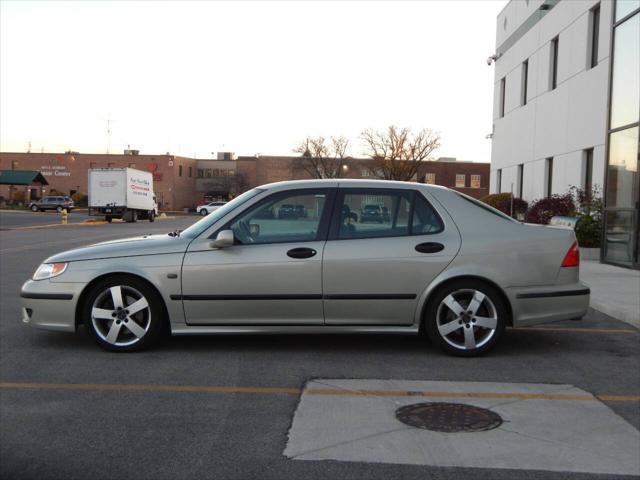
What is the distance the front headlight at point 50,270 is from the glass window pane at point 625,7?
40.9ft

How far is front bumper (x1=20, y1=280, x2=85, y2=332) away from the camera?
6.47 m

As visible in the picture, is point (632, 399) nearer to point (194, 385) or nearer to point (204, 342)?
point (194, 385)

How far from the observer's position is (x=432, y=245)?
6395 mm

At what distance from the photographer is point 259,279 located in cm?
632

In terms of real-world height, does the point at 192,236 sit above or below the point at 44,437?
above

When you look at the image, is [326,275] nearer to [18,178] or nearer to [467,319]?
[467,319]

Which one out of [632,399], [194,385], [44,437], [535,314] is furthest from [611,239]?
[44,437]

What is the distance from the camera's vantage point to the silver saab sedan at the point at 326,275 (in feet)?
20.8

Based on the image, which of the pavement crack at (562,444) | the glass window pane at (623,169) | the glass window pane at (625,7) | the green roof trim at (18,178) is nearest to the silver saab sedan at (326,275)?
the pavement crack at (562,444)

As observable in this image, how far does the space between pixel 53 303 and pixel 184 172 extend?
271ft

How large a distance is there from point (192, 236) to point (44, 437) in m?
2.61

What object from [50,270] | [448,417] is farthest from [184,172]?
[448,417]

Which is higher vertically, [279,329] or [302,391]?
[279,329]

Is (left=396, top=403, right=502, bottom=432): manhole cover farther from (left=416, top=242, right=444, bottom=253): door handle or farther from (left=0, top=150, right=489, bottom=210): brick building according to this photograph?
(left=0, top=150, right=489, bottom=210): brick building
